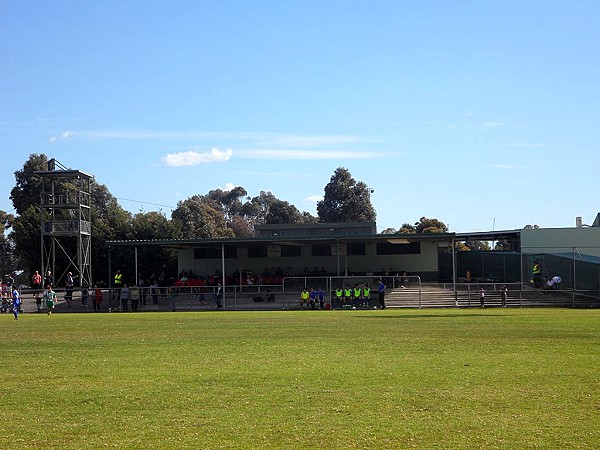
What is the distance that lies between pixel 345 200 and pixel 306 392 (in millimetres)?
98420

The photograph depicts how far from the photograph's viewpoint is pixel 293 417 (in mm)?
10023

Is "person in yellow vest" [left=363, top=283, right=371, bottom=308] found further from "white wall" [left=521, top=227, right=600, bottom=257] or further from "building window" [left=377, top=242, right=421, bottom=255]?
"white wall" [left=521, top=227, right=600, bottom=257]

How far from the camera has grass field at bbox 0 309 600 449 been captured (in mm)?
9062

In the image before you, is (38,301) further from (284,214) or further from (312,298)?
(284,214)

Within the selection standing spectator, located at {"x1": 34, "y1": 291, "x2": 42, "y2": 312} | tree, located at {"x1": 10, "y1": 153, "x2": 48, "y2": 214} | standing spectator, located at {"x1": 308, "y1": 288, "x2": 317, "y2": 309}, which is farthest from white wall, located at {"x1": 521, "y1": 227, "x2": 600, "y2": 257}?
tree, located at {"x1": 10, "y1": 153, "x2": 48, "y2": 214}

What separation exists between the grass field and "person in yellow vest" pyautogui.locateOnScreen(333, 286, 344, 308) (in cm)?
2080

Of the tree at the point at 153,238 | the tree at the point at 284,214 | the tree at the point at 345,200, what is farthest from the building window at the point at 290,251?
the tree at the point at 284,214

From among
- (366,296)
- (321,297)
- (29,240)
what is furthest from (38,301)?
(29,240)

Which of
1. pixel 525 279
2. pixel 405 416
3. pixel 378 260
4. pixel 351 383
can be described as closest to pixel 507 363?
pixel 351 383

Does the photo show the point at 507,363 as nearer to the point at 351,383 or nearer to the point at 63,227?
the point at 351,383

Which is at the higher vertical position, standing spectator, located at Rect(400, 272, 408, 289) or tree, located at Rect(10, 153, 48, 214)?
tree, located at Rect(10, 153, 48, 214)

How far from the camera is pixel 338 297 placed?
138 feet

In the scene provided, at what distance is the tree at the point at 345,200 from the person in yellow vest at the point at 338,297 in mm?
65527

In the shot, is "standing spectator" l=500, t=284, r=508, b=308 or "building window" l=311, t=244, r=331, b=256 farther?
"building window" l=311, t=244, r=331, b=256
